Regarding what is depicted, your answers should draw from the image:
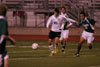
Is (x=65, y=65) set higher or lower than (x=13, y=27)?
higher

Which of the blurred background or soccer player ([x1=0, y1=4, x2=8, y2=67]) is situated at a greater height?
soccer player ([x1=0, y1=4, x2=8, y2=67])

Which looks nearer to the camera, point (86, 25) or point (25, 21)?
point (86, 25)

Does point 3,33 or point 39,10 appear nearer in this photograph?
point 3,33

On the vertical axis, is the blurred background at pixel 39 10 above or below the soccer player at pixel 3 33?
below

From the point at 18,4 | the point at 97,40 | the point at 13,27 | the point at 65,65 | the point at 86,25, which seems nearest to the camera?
the point at 65,65

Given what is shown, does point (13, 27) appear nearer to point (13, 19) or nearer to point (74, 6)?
point (13, 19)

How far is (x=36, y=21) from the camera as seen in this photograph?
3444cm

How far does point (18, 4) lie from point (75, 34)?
21.0 ft

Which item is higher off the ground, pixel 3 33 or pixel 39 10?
pixel 3 33

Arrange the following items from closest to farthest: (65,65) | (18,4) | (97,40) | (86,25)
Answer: (65,65), (86,25), (97,40), (18,4)

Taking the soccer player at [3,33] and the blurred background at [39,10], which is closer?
the soccer player at [3,33]

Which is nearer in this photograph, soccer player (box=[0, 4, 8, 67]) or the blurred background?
soccer player (box=[0, 4, 8, 67])

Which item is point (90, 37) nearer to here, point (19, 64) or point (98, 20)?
point (19, 64)

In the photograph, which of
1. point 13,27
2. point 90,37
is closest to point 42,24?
point 13,27
